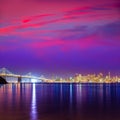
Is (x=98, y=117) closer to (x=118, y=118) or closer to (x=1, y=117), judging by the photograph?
(x=118, y=118)

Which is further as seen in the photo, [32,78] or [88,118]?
[32,78]

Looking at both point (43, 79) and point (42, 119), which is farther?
point (43, 79)

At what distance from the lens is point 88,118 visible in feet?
116

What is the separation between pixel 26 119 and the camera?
112 feet

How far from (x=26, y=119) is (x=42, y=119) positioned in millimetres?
1550

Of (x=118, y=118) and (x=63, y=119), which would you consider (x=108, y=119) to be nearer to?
(x=118, y=118)

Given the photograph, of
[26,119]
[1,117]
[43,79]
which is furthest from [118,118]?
[43,79]

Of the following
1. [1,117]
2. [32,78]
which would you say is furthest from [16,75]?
[1,117]

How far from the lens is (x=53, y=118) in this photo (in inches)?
1398

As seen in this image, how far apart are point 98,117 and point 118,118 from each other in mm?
2044

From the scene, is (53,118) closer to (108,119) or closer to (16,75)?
(108,119)

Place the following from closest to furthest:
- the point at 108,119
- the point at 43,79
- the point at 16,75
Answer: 1. the point at 108,119
2. the point at 16,75
3. the point at 43,79

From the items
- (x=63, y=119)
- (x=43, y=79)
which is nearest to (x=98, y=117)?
(x=63, y=119)

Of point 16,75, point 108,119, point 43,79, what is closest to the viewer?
point 108,119
